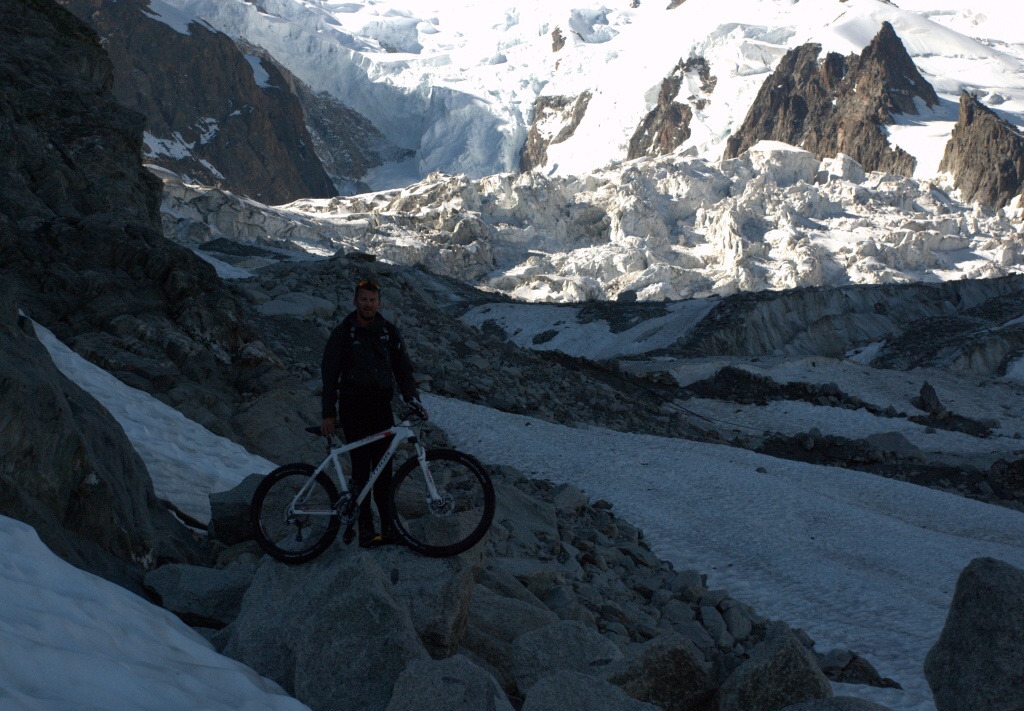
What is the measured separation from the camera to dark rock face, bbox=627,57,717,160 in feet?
581

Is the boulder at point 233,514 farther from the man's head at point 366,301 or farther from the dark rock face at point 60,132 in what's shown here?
the dark rock face at point 60,132

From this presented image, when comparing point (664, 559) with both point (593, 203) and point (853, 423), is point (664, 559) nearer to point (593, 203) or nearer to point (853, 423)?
point (853, 423)

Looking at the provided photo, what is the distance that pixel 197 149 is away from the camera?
159 m

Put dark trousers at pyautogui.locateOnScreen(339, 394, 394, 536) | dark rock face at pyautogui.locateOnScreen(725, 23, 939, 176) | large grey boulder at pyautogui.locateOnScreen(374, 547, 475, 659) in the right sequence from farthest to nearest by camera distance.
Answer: dark rock face at pyautogui.locateOnScreen(725, 23, 939, 176) → dark trousers at pyautogui.locateOnScreen(339, 394, 394, 536) → large grey boulder at pyautogui.locateOnScreen(374, 547, 475, 659)

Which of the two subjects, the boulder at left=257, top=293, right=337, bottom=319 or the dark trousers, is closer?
the dark trousers

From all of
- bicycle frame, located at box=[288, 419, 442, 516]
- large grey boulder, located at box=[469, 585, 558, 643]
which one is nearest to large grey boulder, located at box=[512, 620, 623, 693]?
large grey boulder, located at box=[469, 585, 558, 643]

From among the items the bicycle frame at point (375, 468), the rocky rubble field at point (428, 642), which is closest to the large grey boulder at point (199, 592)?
the rocky rubble field at point (428, 642)

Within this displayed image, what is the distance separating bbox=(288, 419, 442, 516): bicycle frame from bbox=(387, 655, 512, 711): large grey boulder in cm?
165

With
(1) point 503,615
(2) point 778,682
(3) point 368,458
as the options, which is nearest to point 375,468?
(3) point 368,458

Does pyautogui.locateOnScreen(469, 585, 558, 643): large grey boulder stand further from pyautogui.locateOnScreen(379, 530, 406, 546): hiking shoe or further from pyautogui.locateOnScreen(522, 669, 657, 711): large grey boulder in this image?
pyautogui.locateOnScreen(522, 669, 657, 711): large grey boulder

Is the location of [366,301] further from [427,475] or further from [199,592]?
[199,592]

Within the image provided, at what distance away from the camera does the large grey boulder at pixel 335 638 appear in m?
4.31

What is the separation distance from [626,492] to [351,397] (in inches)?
349

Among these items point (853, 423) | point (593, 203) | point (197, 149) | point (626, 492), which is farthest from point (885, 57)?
point (626, 492)
